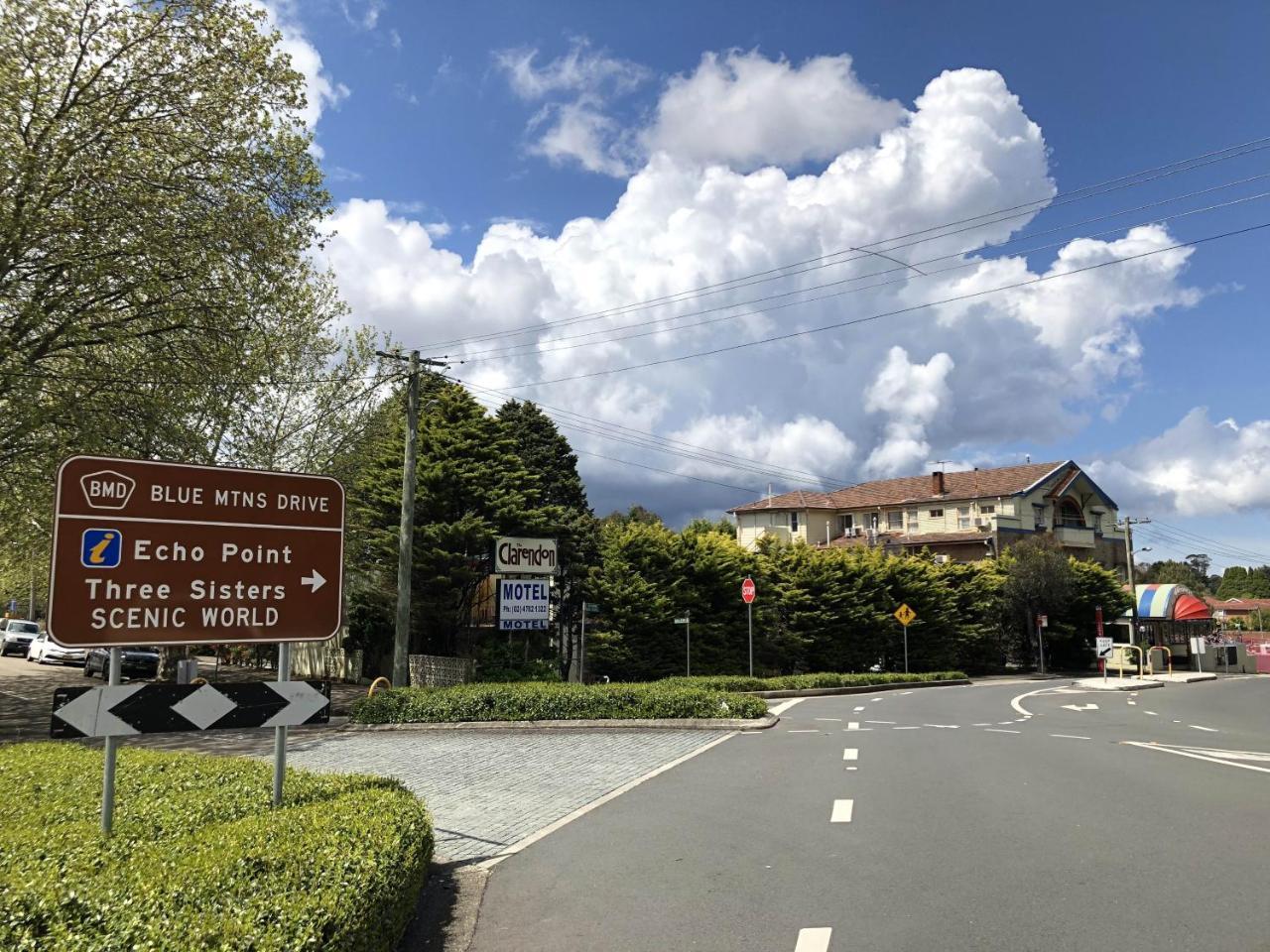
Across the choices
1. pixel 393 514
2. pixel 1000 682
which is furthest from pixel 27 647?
pixel 1000 682

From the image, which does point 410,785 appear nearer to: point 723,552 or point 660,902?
point 660,902

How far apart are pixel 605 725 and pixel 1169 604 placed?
1934 inches

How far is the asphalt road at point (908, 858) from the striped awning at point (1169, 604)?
1808 inches

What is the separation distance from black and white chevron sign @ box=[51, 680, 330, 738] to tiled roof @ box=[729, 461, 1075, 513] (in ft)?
183

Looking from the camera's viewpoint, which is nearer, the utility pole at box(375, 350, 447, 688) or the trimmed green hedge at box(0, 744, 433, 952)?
the trimmed green hedge at box(0, 744, 433, 952)

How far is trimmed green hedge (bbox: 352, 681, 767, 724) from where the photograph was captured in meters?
17.6

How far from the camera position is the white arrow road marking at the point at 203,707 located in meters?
6.14

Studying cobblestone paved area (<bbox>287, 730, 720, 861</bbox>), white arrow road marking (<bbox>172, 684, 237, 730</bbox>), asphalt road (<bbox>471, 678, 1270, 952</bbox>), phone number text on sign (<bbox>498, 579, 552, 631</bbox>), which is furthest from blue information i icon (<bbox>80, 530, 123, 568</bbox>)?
phone number text on sign (<bbox>498, 579, 552, 631</bbox>)

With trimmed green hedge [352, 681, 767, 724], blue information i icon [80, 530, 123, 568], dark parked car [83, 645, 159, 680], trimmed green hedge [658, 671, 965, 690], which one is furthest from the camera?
dark parked car [83, 645, 159, 680]

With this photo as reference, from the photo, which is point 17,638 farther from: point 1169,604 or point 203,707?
point 1169,604

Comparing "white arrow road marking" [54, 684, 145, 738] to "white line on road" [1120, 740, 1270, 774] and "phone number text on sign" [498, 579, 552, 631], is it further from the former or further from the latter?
"phone number text on sign" [498, 579, 552, 631]

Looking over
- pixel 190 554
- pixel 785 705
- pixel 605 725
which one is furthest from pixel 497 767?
pixel 785 705

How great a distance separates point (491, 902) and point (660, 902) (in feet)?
3.91

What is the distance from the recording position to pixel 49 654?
37.5 meters
